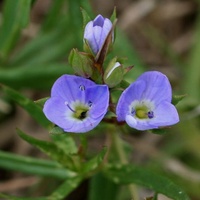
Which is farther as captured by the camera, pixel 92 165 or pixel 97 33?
pixel 92 165

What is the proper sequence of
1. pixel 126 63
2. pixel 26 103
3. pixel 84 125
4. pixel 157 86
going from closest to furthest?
pixel 84 125 → pixel 157 86 → pixel 26 103 → pixel 126 63

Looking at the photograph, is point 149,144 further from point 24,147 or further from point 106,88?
point 106,88

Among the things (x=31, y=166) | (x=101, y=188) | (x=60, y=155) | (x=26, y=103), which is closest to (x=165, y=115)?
(x=60, y=155)

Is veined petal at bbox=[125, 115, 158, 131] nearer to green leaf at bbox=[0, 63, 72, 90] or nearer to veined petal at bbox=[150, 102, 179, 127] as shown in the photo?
veined petal at bbox=[150, 102, 179, 127]

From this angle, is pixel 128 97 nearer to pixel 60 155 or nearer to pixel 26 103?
pixel 60 155

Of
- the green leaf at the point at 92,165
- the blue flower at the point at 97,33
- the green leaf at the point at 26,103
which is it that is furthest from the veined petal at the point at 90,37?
the green leaf at the point at 26,103

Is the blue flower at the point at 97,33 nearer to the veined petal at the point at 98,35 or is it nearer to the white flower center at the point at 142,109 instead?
the veined petal at the point at 98,35

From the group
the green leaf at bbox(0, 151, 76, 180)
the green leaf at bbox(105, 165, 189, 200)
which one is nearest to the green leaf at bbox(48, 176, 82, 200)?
the green leaf at bbox(0, 151, 76, 180)

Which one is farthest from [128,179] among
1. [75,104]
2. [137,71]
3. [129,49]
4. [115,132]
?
[129,49]
